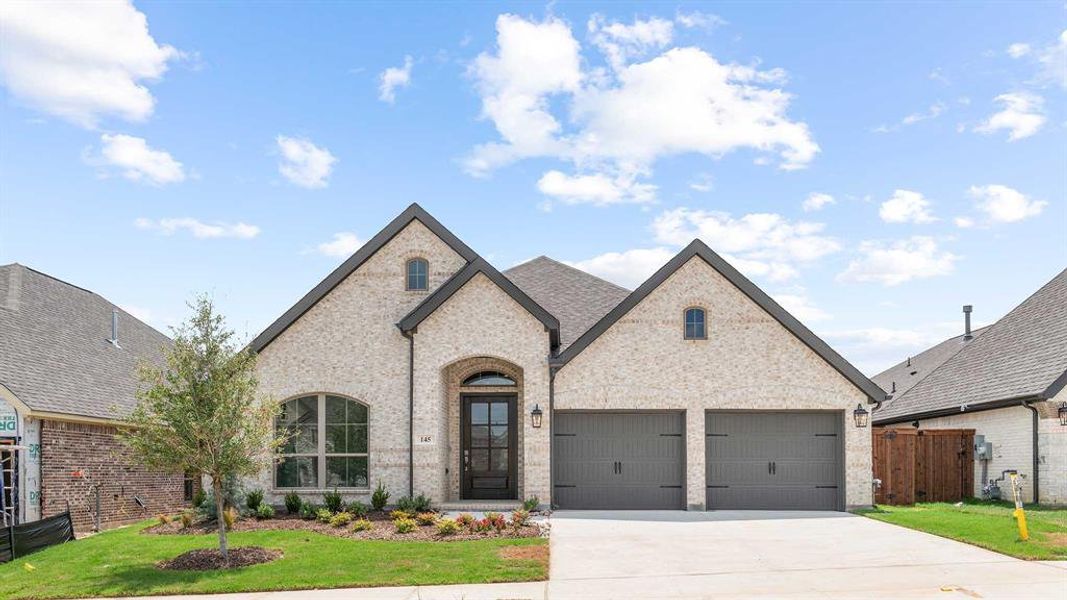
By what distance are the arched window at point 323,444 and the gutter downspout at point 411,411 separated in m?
1.02

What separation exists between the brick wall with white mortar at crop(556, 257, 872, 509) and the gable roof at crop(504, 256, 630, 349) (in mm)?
1920

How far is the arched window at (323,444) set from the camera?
18.7 metres

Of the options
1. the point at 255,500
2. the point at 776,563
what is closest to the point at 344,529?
the point at 255,500

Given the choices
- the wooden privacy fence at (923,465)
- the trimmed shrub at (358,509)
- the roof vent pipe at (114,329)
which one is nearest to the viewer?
the trimmed shrub at (358,509)

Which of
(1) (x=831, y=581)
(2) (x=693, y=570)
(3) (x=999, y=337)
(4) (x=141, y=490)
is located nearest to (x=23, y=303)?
(4) (x=141, y=490)

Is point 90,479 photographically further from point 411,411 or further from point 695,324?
point 695,324

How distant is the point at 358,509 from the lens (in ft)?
56.7

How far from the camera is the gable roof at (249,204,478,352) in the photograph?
18812 mm

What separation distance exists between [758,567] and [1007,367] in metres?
14.0

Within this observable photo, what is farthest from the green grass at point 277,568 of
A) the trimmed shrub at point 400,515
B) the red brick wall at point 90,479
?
the red brick wall at point 90,479

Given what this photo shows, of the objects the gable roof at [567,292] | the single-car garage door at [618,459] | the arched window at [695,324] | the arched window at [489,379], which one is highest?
the gable roof at [567,292]

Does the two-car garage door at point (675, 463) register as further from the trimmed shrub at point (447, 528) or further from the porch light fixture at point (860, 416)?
the trimmed shrub at point (447, 528)

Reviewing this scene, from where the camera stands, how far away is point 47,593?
38.2 ft

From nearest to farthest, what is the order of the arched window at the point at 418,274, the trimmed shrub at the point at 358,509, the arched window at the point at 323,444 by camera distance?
the trimmed shrub at the point at 358,509 → the arched window at the point at 323,444 → the arched window at the point at 418,274
